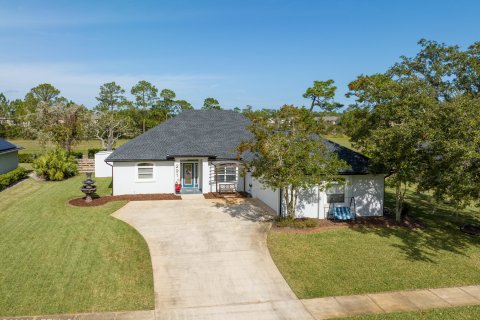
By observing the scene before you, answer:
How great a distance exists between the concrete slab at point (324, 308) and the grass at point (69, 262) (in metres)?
4.64

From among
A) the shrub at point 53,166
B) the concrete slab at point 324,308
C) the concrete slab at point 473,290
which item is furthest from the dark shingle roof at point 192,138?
the concrete slab at point 473,290

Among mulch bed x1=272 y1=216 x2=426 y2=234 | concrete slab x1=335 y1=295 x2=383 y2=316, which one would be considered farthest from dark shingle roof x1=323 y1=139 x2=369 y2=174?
concrete slab x1=335 y1=295 x2=383 y2=316

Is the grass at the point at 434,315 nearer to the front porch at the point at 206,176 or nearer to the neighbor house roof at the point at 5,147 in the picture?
the front porch at the point at 206,176

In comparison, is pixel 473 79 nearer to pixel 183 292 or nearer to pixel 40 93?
pixel 183 292

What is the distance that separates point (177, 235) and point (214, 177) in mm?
9321

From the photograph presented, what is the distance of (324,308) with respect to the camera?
10227 mm

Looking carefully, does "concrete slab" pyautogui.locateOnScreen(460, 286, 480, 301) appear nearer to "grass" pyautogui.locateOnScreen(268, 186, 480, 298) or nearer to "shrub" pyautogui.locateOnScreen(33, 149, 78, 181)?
"grass" pyautogui.locateOnScreen(268, 186, 480, 298)

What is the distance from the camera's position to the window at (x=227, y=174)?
82.6 feet

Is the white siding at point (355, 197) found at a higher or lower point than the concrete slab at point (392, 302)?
higher

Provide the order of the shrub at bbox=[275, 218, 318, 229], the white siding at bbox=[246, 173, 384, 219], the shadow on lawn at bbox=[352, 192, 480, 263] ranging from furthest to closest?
the white siding at bbox=[246, 173, 384, 219]
the shrub at bbox=[275, 218, 318, 229]
the shadow on lawn at bbox=[352, 192, 480, 263]

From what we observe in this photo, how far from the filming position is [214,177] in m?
25.0

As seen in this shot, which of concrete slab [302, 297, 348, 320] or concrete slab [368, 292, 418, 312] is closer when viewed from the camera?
concrete slab [302, 297, 348, 320]

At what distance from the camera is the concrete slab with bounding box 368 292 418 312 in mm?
10219

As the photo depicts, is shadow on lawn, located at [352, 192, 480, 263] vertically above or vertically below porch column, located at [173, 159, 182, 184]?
below
